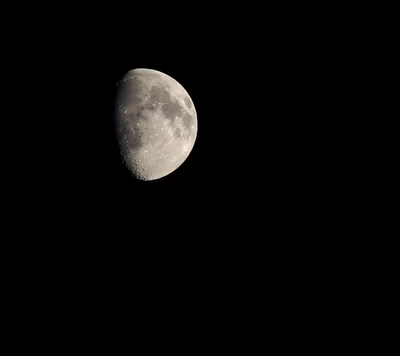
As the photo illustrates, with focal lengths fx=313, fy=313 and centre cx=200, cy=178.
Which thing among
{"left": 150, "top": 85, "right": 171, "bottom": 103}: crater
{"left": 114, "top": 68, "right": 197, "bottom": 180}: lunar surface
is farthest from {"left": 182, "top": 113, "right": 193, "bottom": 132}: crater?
{"left": 150, "top": 85, "right": 171, "bottom": 103}: crater

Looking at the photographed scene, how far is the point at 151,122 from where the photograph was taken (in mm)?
3670

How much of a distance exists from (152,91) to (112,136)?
726mm

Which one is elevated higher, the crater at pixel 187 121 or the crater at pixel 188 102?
the crater at pixel 188 102

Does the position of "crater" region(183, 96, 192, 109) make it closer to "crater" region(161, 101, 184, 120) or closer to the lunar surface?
the lunar surface

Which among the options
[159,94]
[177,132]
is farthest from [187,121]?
[159,94]

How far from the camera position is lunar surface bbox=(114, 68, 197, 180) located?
3.68 metres

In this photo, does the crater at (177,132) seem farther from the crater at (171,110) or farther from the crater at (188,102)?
the crater at (188,102)

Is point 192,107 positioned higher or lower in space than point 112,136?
higher

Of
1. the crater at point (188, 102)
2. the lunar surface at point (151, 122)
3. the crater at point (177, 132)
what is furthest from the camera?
the crater at point (188, 102)

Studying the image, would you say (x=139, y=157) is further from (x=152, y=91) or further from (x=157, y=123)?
(x=152, y=91)

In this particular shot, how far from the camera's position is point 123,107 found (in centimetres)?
370

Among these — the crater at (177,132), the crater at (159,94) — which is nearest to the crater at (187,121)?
the crater at (177,132)

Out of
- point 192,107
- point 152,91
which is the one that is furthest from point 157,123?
point 192,107

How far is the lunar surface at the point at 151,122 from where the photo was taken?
3682 mm
